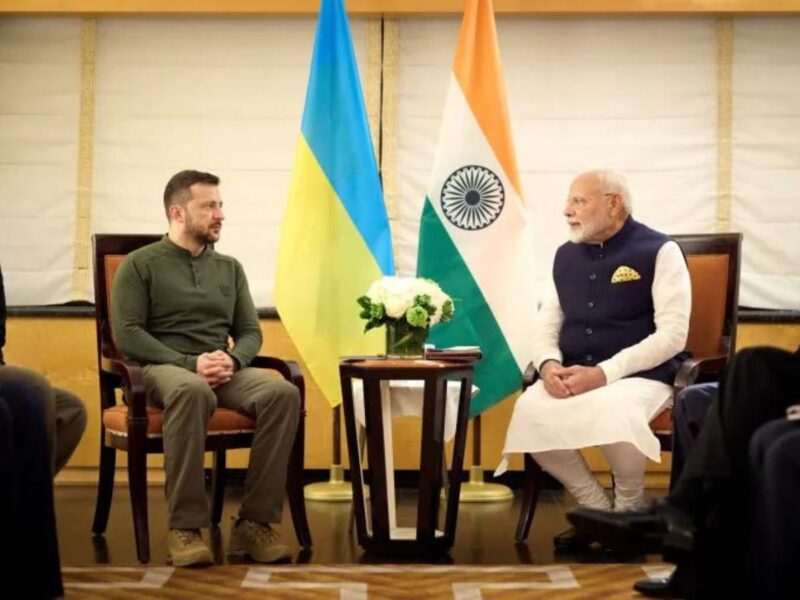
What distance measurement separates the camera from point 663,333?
402 centimetres

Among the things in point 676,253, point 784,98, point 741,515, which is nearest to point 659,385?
point 676,253

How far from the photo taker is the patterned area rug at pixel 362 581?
127 inches

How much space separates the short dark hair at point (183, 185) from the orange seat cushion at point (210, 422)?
0.72m

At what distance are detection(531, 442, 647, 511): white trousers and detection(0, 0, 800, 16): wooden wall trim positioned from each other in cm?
224

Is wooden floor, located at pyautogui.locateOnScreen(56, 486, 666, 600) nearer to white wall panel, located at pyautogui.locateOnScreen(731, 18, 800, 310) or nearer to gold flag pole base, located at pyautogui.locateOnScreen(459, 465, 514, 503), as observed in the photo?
gold flag pole base, located at pyautogui.locateOnScreen(459, 465, 514, 503)

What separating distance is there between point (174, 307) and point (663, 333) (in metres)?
1.61

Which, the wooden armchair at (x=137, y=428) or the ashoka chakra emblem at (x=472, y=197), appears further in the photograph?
the ashoka chakra emblem at (x=472, y=197)

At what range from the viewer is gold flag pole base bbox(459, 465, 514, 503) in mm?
4996

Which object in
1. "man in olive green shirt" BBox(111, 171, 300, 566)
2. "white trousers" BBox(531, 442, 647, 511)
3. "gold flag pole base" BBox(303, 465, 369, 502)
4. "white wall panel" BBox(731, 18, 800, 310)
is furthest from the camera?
"white wall panel" BBox(731, 18, 800, 310)

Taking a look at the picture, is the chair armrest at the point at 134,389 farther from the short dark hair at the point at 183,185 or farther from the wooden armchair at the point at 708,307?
the wooden armchair at the point at 708,307

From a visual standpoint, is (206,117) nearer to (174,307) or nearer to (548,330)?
(174,307)

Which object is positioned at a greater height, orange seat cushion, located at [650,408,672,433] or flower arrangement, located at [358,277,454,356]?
flower arrangement, located at [358,277,454,356]

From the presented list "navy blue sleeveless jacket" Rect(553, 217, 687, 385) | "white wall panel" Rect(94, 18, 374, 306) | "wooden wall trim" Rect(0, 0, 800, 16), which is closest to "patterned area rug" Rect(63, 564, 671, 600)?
"navy blue sleeveless jacket" Rect(553, 217, 687, 385)

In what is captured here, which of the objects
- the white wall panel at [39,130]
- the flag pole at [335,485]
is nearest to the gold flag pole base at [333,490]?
the flag pole at [335,485]
